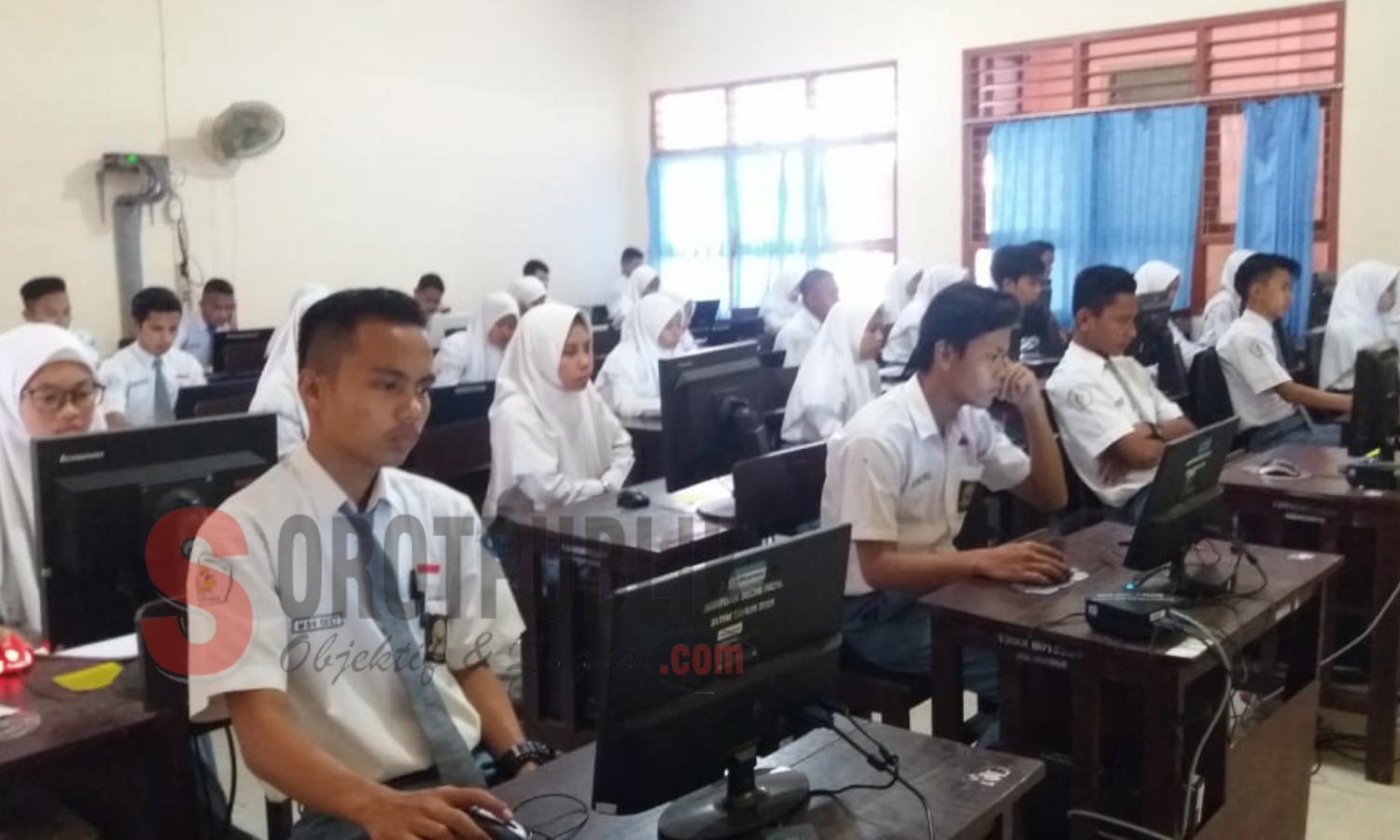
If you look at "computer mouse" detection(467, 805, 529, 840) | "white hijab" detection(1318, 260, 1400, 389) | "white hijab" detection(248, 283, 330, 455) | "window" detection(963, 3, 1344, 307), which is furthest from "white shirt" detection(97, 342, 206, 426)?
"window" detection(963, 3, 1344, 307)

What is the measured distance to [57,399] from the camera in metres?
2.49

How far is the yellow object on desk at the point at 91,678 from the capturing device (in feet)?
6.52

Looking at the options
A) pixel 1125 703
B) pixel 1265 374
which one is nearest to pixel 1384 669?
pixel 1125 703

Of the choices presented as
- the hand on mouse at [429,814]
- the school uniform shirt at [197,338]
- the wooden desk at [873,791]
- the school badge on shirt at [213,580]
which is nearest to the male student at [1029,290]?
the school uniform shirt at [197,338]

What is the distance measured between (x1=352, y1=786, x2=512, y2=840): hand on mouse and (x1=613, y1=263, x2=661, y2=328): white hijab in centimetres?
827

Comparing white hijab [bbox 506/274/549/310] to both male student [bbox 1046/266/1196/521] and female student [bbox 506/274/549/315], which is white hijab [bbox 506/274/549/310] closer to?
female student [bbox 506/274/549/315]

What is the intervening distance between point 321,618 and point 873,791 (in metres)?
0.79

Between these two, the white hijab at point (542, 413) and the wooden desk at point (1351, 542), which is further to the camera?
the white hijab at point (542, 413)

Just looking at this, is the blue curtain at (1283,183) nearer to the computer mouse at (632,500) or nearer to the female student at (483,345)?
the female student at (483,345)

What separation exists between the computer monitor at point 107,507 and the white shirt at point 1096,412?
99.2 inches

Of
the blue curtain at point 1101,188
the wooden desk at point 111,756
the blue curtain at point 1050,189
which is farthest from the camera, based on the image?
the blue curtain at point 1050,189

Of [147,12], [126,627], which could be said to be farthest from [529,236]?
[126,627]

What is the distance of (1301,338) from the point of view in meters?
6.50

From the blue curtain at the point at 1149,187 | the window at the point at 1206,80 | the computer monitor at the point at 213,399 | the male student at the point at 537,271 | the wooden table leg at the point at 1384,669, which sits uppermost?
the window at the point at 1206,80
